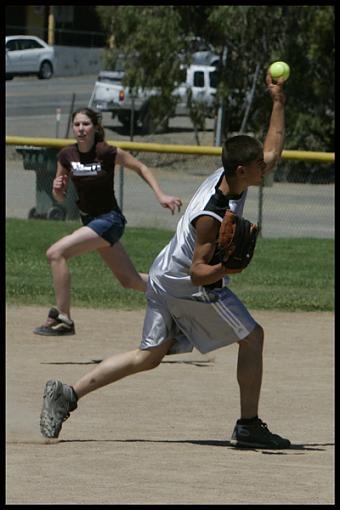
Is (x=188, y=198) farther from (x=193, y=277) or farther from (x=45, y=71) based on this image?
(x=45, y=71)

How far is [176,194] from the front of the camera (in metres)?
24.1

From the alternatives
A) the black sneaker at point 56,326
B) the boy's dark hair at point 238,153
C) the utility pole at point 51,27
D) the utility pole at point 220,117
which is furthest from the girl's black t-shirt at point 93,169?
the utility pole at point 51,27

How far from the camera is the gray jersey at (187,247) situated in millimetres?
7105

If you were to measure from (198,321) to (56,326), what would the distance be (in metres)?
4.19

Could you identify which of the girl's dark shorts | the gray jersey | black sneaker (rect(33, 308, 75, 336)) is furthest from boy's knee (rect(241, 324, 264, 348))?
black sneaker (rect(33, 308, 75, 336))

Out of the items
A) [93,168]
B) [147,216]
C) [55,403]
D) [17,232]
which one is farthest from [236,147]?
[147,216]

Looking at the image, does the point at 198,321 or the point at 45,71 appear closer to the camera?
the point at 198,321

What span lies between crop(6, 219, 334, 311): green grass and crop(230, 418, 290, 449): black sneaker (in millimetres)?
6407

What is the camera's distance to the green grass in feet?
46.6

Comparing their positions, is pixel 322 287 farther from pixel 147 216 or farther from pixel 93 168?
pixel 147 216

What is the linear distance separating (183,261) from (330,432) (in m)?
1.56

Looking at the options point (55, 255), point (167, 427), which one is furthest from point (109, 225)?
point (167, 427)

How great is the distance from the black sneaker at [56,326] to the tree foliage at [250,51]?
21.8 metres

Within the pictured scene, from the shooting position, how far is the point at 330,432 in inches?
316
